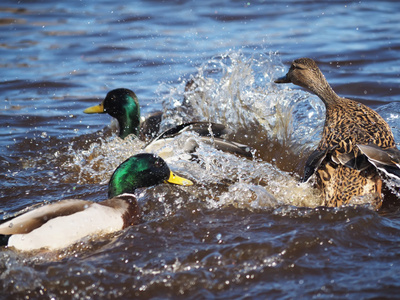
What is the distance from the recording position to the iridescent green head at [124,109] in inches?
238

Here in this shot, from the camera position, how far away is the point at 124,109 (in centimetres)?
605

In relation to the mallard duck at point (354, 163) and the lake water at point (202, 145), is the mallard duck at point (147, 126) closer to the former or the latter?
the lake water at point (202, 145)

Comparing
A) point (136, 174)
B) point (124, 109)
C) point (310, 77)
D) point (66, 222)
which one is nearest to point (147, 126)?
point (124, 109)

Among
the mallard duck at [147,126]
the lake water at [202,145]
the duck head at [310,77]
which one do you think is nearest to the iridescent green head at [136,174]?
the lake water at [202,145]

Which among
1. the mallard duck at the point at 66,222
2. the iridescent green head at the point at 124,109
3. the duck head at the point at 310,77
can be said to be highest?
the duck head at the point at 310,77

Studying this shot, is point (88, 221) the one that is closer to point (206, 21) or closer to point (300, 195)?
point (300, 195)

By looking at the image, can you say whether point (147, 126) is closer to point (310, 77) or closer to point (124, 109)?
point (124, 109)

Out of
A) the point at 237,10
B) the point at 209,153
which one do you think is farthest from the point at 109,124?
the point at 237,10

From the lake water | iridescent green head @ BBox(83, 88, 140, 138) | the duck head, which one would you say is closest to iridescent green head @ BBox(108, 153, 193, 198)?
the lake water

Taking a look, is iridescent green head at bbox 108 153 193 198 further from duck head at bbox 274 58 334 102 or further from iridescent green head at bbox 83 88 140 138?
iridescent green head at bbox 83 88 140 138

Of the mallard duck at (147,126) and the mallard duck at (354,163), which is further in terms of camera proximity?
the mallard duck at (147,126)

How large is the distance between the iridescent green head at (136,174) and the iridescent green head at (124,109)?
1903 mm

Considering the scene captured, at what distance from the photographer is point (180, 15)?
10.9 meters

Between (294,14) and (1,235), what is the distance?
8505mm
